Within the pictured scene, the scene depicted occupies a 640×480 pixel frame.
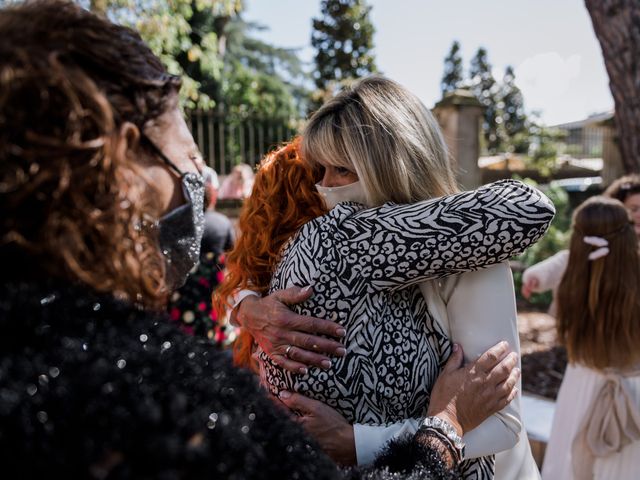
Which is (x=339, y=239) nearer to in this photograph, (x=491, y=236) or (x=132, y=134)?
(x=491, y=236)

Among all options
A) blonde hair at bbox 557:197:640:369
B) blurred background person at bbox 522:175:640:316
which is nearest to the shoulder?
blonde hair at bbox 557:197:640:369

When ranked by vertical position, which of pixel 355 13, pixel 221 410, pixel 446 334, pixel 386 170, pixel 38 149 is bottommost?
pixel 446 334

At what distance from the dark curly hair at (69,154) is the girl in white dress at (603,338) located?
103 inches

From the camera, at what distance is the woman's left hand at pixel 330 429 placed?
141 cm

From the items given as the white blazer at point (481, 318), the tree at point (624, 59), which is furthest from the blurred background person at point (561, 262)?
the white blazer at point (481, 318)

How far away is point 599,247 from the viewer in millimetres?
2918

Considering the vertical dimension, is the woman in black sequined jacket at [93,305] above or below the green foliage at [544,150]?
above

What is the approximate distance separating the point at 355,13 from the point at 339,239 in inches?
917

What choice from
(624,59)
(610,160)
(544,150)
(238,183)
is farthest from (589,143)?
(624,59)

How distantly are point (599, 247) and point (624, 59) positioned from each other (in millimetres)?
2364

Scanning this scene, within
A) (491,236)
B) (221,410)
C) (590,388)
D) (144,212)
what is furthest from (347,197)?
(590,388)

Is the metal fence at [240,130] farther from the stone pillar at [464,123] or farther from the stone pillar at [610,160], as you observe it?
the stone pillar at [610,160]

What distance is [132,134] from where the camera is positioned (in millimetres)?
962

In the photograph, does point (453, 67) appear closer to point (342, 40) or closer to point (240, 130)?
point (342, 40)
